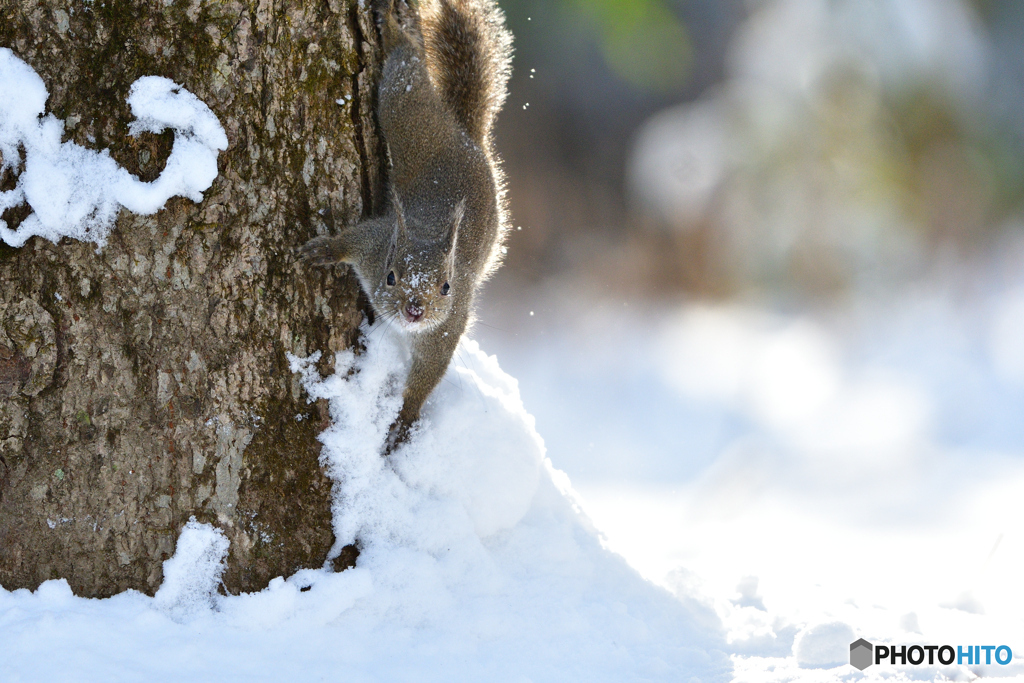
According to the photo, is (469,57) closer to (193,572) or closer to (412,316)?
→ (412,316)

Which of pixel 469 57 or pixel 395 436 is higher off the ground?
pixel 469 57

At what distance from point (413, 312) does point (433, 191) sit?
0.43 metres

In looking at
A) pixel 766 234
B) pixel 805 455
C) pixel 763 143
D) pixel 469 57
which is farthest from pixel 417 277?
pixel 766 234

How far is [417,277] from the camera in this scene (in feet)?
7.20

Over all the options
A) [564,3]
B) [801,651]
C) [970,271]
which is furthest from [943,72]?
[801,651]

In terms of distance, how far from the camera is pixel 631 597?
2.05m

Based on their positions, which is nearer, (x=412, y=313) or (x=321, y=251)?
(x=321, y=251)

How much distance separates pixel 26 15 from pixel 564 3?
6.10m

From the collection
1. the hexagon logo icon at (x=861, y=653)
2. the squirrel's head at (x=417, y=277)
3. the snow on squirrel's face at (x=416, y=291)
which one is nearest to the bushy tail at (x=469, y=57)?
the squirrel's head at (x=417, y=277)

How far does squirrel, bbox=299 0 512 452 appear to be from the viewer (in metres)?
2.10

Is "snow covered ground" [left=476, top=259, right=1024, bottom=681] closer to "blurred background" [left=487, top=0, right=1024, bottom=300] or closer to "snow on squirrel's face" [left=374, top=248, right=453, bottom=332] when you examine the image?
"blurred background" [left=487, top=0, right=1024, bottom=300]

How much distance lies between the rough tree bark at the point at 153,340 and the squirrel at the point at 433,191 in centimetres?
23

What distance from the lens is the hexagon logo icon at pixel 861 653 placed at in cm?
190

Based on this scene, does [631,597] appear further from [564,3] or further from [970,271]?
[970,271]
